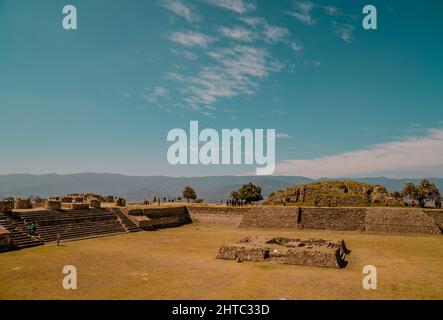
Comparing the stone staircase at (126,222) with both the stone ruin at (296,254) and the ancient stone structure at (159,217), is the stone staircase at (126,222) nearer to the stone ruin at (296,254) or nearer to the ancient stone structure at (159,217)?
the ancient stone structure at (159,217)

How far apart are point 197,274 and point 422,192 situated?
137ft

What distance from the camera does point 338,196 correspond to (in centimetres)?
4862

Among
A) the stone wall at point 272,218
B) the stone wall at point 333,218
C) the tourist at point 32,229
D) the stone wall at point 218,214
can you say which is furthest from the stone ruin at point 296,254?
the stone wall at point 218,214

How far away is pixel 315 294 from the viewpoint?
1589 centimetres

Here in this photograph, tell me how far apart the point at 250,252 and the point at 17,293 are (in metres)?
14.5

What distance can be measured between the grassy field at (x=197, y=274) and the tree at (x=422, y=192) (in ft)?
68.0

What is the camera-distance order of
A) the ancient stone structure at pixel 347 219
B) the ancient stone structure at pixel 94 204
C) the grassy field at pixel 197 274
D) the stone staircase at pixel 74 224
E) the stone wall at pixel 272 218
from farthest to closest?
the stone wall at pixel 272 218, the ancient stone structure at pixel 94 204, the ancient stone structure at pixel 347 219, the stone staircase at pixel 74 224, the grassy field at pixel 197 274

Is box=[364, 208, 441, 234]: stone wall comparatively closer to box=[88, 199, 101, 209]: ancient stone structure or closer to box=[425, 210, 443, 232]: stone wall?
box=[425, 210, 443, 232]: stone wall

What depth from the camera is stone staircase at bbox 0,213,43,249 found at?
2744 cm

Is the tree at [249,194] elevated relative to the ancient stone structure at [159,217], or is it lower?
elevated

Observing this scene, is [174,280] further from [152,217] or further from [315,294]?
[152,217]

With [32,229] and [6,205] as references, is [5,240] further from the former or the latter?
[6,205]

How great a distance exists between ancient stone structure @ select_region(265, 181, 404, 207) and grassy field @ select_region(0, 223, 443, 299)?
16.2 m

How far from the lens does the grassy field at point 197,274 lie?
1597 centimetres
